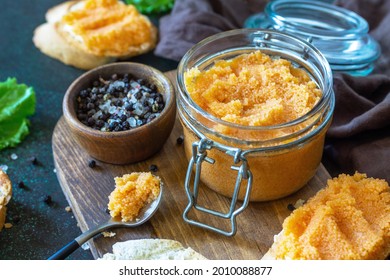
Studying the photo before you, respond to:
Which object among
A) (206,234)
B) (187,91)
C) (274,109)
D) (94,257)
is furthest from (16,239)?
(274,109)

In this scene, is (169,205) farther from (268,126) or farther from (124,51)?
(124,51)

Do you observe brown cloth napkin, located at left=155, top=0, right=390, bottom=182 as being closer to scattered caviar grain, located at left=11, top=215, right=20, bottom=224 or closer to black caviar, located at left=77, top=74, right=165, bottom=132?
black caviar, located at left=77, top=74, right=165, bottom=132

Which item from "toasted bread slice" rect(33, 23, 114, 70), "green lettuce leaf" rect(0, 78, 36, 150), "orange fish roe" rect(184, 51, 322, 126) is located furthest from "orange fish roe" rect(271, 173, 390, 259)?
"toasted bread slice" rect(33, 23, 114, 70)

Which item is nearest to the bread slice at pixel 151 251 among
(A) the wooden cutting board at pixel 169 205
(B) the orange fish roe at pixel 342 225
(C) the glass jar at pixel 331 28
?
(A) the wooden cutting board at pixel 169 205

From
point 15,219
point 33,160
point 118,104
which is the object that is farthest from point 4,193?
point 118,104

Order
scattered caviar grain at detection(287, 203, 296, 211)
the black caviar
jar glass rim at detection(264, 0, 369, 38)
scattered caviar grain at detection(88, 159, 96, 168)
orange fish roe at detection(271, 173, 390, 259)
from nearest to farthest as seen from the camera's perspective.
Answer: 1. orange fish roe at detection(271, 173, 390, 259)
2. scattered caviar grain at detection(287, 203, 296, 211)
3. the black caviar
4. scattered caviar grain at detection(88, 159, 96, 168)
5. jar glass rim at detection(264, 0, 369, 38)

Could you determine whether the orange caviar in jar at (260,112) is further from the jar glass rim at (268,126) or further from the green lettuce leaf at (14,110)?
the green lettuce leaf at (14,110)
